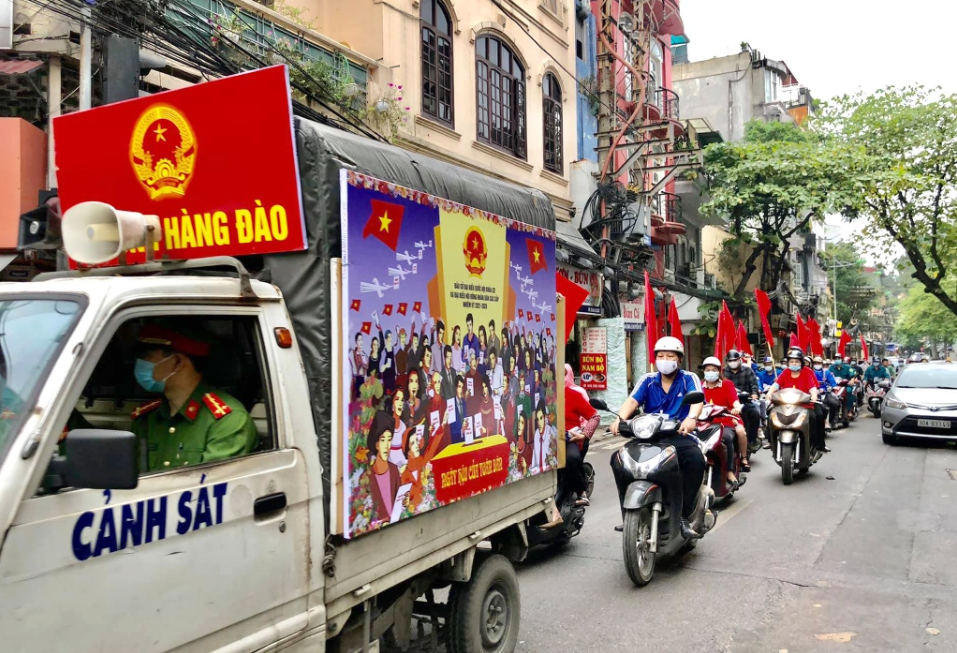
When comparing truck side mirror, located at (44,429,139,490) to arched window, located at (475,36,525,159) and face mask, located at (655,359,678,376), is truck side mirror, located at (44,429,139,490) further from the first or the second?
arched window, located at (475,36,525,159)

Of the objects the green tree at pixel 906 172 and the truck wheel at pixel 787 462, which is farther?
the green tree at pixel 906 172

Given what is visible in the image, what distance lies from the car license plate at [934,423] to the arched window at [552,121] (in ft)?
29.9

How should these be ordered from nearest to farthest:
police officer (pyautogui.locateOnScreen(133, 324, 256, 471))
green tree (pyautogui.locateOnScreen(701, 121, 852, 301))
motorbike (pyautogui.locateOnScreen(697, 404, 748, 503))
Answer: police officer (pyautogui.locateOnScreen(133, 324, 256, 471)) → motorbike (pyautogui.locateOnScreen(697, 404, 748, 503)) → green tree (pyautogui.locateOnScreen(701, 121, 852, 301))

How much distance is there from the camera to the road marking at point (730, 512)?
795 centimetres

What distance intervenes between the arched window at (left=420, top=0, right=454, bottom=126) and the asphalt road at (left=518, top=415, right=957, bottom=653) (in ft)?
25.3

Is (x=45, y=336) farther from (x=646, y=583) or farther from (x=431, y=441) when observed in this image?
(x=646, y=583)

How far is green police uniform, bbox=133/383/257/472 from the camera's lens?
2775 mm

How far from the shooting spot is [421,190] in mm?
3602

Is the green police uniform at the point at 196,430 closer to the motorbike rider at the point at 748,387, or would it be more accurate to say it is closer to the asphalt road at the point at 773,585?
the asphalt road at the point at 773,585

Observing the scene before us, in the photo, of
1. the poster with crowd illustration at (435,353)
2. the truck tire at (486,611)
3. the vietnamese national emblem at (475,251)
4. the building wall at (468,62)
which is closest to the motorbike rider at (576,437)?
the poster with crowd illustration at (435,353)

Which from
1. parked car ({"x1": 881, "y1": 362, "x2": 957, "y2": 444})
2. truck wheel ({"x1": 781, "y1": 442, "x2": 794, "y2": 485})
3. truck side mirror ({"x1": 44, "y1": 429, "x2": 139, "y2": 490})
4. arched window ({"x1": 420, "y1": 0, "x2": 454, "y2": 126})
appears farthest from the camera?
parked car ({"x1": 881, "y1": 362, "x2": 957, "y2": 444})

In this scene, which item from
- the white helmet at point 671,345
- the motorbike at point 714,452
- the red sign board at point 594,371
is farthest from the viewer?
the red sign board at point 594,371

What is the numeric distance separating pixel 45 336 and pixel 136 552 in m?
0.68

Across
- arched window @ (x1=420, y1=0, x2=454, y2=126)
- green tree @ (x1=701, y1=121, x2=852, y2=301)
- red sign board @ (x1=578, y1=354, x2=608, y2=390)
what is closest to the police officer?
arched window @ (x1=420, y1=0, x2=454, y2=126)
